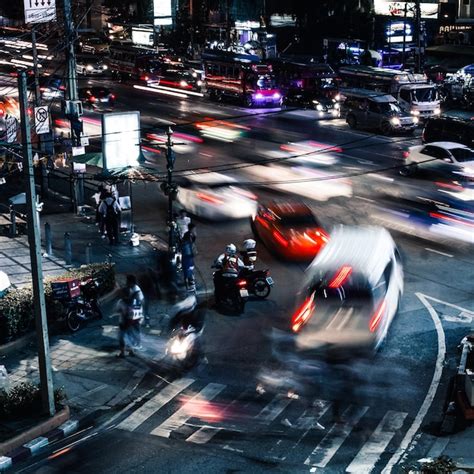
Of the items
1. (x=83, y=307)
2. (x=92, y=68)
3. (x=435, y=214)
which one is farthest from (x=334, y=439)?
(x=92, y=68)

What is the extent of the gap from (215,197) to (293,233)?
8126mm

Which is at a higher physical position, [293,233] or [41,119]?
[41,119]

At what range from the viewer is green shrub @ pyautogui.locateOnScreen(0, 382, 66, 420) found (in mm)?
16031

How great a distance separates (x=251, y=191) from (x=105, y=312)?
43.9 feet

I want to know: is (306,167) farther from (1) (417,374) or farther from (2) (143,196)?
(1) (417,374)

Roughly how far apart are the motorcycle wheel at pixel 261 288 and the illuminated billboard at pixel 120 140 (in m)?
8.96

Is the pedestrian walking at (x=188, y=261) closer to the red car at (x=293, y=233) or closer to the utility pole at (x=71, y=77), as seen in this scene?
the red car at (x=293, y=233)

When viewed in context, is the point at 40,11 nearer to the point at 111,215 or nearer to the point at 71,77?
the point at 71,77

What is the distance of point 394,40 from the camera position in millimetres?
75125

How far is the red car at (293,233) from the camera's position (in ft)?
84.9

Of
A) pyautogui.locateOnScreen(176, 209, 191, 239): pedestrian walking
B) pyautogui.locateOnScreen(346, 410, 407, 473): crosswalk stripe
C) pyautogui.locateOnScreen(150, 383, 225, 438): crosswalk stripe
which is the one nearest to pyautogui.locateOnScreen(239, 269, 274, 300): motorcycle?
pyautogui.locateOnScreen(176, 209, 191, 239): pedestrian walking

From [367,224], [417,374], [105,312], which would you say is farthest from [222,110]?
[417,374]

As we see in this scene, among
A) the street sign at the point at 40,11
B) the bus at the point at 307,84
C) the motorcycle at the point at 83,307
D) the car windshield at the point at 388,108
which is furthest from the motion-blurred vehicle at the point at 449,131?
the motorcycle at the point at 83,307

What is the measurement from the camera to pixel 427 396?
17.1 metres
